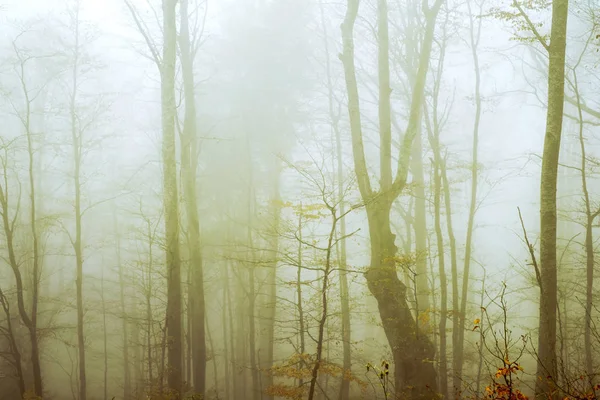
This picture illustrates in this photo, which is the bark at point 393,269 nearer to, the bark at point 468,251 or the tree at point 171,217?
the bark at point 468,251

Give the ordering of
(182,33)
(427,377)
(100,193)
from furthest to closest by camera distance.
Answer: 1. (100,193)
2. (182,33)
3. (427,377)

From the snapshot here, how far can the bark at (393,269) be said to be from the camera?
6555mm

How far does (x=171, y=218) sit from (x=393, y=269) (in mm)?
4310

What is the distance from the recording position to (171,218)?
7.54 m

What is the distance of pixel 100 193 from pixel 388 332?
17765 millimetres

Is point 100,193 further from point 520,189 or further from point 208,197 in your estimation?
point 520,189

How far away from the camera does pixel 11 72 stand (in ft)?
50.3

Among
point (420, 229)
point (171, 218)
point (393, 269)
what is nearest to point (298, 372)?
point (393, 269)

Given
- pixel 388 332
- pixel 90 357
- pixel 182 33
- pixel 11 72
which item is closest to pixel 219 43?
pixel 182 33

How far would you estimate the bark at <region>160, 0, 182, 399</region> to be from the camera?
7363 mm

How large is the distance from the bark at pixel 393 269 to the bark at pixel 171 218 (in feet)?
11.7

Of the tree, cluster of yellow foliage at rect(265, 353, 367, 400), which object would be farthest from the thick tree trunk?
the tree

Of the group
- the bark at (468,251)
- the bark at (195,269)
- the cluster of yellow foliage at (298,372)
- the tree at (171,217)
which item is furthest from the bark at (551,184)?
the bark at (195,269)

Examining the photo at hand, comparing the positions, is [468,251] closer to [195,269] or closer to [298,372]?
[298,372]
